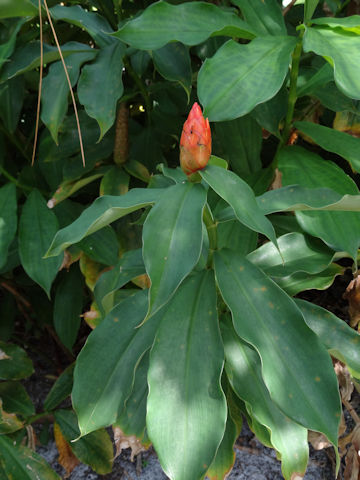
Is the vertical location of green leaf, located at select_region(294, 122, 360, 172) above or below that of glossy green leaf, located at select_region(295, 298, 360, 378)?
above

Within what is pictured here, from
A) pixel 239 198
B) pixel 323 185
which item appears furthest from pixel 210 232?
pixel 323 185

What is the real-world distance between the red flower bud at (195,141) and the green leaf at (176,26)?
27 cm

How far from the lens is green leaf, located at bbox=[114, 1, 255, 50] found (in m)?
0.91

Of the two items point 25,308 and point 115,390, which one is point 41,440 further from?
point 115,390

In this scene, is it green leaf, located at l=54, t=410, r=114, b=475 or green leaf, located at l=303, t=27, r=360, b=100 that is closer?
green leaf, located at l=303, t=27, r=360, b=100

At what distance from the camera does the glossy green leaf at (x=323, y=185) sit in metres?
Answer: 0.96

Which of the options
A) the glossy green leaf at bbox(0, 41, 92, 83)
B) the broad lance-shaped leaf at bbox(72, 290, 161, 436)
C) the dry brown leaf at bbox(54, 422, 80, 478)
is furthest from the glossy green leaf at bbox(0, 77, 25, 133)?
the dry brown leaf at bbox(54, 422, 80, 478)

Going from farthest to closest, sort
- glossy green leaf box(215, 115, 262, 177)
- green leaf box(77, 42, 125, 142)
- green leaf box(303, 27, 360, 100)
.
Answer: glossy green leaf box(215, 115, 262, 177) < green leaf box(77, 42, 125, 142) < green leaf box(303, 27, 360, 100)

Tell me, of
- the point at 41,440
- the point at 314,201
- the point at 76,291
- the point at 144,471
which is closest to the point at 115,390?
the point at 314,201

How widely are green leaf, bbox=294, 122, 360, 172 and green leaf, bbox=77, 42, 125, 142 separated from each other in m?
0.42

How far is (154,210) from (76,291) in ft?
2.68

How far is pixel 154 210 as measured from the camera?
73 centimetres

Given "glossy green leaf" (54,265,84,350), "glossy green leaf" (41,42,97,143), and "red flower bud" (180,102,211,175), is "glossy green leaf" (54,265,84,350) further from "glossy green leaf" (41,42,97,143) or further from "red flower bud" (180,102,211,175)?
"red flower bud" (180,102,211,175)

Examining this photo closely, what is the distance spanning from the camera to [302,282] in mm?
1032
